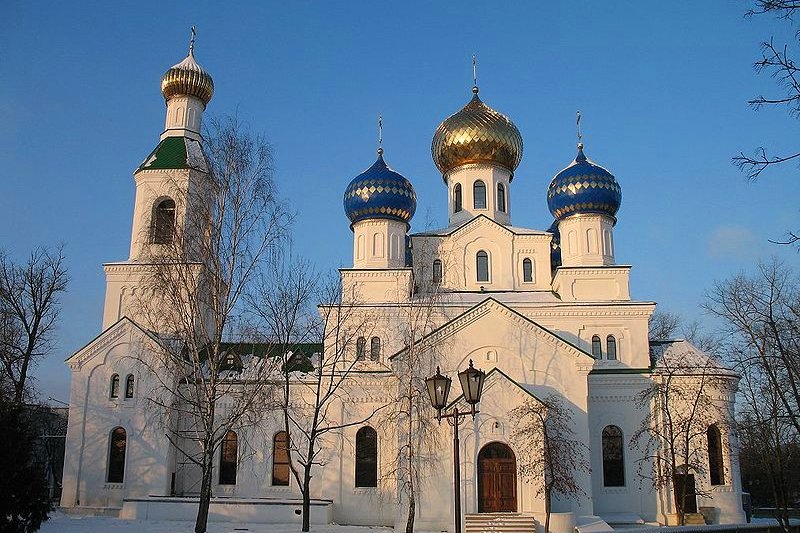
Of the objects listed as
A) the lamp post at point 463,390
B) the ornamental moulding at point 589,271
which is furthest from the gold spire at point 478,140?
the lamp post at point 463,390

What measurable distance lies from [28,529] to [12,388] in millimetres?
14699

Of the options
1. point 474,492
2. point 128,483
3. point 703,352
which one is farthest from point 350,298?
point 703,352

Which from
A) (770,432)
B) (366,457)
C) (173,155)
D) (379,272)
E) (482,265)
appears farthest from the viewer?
(482,265)

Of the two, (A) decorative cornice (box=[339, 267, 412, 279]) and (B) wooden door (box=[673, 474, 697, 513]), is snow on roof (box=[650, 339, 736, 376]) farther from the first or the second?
(A) decorative cornice (box=[339, 267, 412, 279])

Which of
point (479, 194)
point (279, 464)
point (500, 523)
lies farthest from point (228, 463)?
point (479, 194)

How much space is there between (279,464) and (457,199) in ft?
41.6

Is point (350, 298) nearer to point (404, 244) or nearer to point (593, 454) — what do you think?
point (404, 244)

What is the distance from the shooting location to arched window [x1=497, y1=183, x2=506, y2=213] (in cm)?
3034

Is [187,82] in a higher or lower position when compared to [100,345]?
higher

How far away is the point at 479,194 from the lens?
3042 cm

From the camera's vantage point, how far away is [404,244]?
28797 millimetres

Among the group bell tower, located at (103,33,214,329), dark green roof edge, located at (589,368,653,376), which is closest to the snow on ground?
bell tower, located at (103,33,214,329)

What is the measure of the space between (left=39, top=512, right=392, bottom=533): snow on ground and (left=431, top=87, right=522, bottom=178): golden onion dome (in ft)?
49.6

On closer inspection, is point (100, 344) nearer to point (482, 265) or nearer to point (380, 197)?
point (380, 197)
